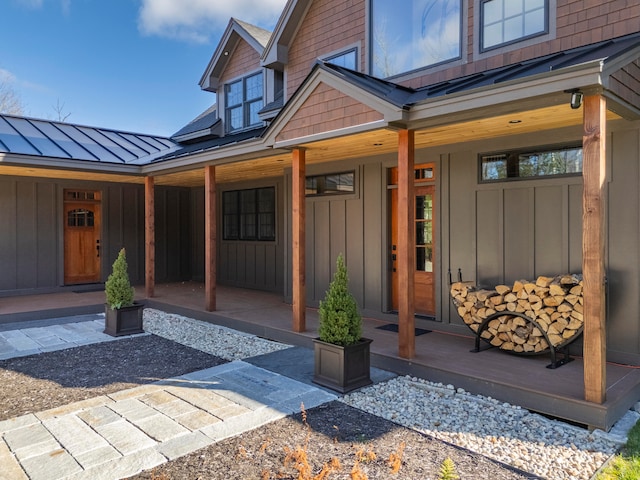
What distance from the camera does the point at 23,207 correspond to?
9.69 metres

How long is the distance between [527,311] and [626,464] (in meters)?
1.90

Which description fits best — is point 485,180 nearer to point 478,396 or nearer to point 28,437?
point 478,396

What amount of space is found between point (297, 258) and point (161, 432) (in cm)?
296

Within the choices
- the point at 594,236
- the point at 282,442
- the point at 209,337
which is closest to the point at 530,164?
the point at 594,236

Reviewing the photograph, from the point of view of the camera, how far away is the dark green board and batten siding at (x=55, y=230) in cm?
954

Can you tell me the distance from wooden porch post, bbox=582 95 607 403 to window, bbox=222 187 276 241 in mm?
7007

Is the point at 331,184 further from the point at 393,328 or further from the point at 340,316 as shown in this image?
the point at 340,316

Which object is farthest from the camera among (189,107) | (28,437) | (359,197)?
(189,107)

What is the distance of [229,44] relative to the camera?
407 inches

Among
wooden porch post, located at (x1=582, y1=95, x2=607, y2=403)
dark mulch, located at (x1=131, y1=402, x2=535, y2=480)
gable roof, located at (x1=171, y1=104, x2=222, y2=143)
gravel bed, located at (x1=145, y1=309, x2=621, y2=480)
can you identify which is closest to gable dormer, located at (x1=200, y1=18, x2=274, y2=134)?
gable roof, located at (x1=171, y1=104, x2=222, y2=143)

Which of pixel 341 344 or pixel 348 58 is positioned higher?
pixel 348 58

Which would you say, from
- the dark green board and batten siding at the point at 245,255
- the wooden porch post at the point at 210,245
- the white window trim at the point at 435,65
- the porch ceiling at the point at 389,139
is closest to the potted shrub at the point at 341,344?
the porch ceiling at the point at 389,139

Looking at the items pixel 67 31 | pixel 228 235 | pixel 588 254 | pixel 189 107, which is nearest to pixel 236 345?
pixel 588 254

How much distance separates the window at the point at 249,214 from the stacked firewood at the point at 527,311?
17.8 feet
